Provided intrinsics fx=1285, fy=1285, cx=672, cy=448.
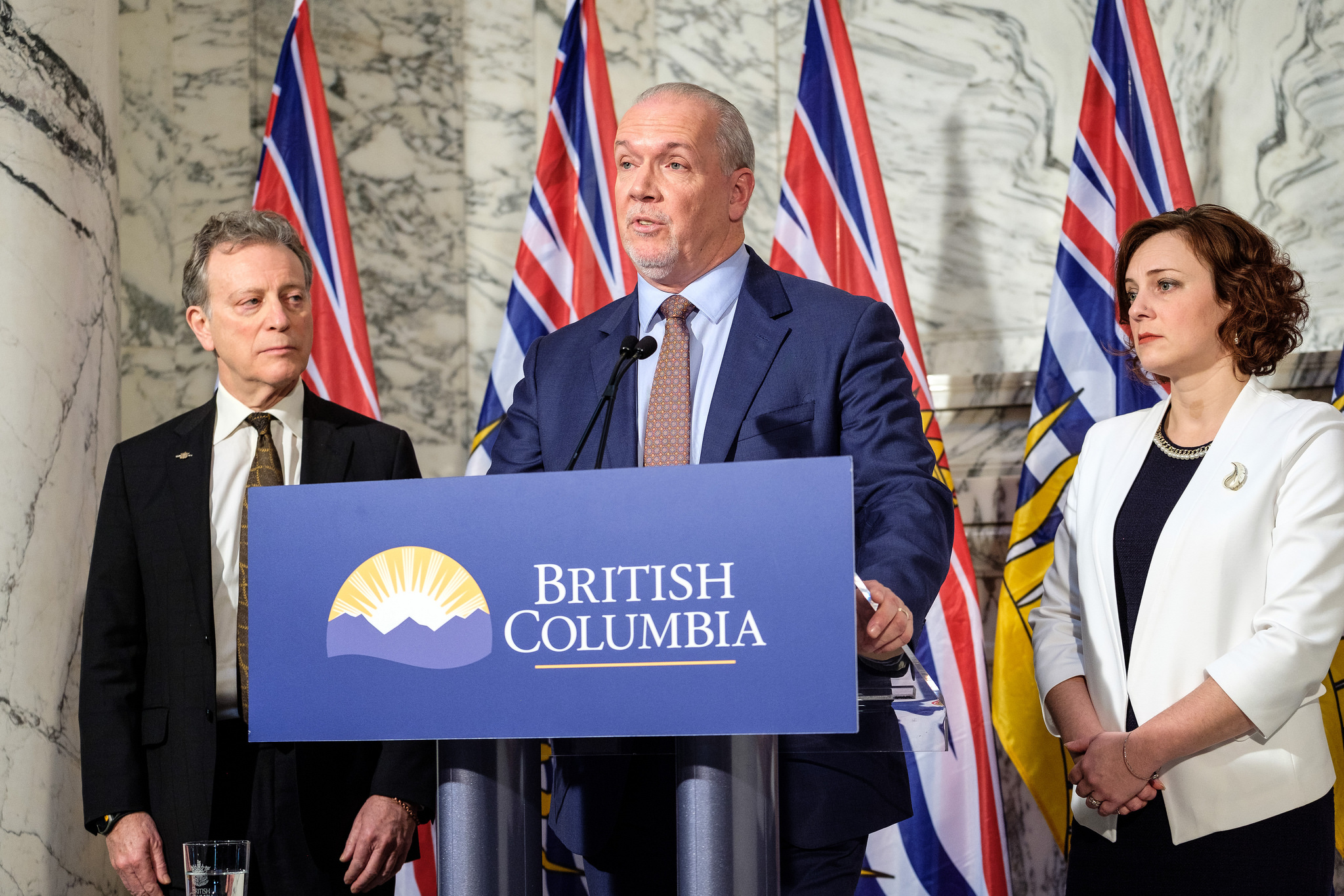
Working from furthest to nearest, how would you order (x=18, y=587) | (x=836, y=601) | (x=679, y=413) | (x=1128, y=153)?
(x=1128, y=153) < (x=18, y=587) < (x=679, y=413) < (x=836, y=601)

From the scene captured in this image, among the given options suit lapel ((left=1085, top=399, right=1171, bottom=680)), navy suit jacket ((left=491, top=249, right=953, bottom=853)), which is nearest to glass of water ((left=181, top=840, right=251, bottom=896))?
A: navy suit jacket ((left=491, top=249, right=953, bottom=853))

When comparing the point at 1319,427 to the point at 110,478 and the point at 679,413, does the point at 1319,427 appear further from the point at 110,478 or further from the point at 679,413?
the point at 110,478

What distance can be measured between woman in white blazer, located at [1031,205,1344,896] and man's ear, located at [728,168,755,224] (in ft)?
2.97

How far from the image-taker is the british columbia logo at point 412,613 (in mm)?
1466

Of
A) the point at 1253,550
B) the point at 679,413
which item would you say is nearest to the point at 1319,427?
the point at 1253,550

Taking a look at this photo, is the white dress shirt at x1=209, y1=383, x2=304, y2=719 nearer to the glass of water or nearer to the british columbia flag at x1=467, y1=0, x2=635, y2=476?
the glass of water

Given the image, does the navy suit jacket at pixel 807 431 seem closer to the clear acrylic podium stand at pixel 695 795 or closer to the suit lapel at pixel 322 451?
the clear acrylic podium stand at pixel 695 795

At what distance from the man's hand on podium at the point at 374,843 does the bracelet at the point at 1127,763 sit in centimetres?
130

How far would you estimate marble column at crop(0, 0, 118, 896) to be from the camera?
2910 millimetres

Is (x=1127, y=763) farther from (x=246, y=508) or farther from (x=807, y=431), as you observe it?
(x=246, y=508)

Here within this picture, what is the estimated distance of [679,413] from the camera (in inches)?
78.4

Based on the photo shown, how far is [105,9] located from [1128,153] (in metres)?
2.84

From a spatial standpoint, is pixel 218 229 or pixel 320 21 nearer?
pixel 218 229

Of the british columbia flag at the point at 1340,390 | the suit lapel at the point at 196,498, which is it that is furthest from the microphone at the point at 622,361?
the british columbia flag at the point at 1340,390
